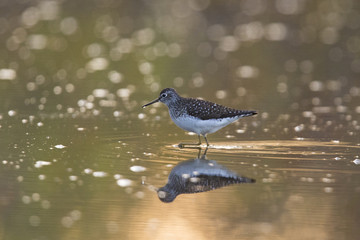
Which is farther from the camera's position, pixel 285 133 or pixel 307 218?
pixel 285 133

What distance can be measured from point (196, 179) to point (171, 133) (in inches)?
137

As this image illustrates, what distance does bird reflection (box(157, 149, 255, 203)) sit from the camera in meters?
8.55

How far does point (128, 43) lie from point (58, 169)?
52.4 feet

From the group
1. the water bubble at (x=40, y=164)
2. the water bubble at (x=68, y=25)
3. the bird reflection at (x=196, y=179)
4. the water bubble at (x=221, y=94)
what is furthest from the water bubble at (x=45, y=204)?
the water bubble at (x=68, y=25)

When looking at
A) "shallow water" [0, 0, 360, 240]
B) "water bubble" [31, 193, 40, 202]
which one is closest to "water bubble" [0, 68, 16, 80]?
"shallow water" [0, 0, 360, 240]

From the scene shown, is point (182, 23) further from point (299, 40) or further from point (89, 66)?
point (89, 66)

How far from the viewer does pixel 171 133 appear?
1250 cm

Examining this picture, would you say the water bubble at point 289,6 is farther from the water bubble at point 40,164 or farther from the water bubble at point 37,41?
the water bubble at point 40,164

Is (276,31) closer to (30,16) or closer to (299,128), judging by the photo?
(30,16)

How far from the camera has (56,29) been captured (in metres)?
27.6

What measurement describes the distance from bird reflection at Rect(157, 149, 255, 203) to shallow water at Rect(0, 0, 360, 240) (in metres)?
0.04

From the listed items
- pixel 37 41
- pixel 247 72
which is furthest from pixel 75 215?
pixel 37 41

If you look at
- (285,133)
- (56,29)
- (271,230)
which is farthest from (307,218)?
(56,29)

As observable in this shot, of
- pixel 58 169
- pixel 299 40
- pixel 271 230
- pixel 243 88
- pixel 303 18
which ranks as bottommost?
pixel 271 230
